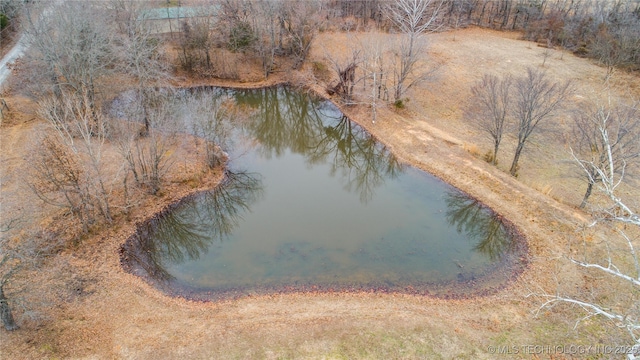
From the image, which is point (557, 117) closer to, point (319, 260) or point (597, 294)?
point (597, 294)

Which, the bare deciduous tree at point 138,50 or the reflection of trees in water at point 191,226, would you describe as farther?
the bare deciduous tree at point 138,50

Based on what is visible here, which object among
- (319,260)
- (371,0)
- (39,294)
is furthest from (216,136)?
(371,0)

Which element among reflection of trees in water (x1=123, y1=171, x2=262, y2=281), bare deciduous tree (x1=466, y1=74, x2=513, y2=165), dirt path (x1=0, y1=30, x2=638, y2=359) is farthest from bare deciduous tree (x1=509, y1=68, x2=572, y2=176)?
reflection of trees in water (x1=123, y1=171, x2=262, y2=281)

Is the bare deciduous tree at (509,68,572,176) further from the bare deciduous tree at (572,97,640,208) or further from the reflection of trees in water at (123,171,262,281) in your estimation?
the reflection of trees in water at (123,171,262,281)

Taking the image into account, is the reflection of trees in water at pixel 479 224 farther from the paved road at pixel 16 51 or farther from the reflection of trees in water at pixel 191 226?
the paved road at pixel 16 51

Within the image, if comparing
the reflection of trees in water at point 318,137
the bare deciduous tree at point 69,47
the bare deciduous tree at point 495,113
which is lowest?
the reflection of trees in water at point 318,137

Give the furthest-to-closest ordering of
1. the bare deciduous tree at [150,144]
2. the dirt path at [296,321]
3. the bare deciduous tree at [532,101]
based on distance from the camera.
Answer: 1. the bare deciduous tree at [532,101]
2. the bare deciduous tree at [150,144]
3. the dirt path at [296,321]

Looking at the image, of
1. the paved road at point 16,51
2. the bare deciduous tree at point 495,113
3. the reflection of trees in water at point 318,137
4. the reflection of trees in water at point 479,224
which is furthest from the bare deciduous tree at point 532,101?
the paved road at point 16,51
